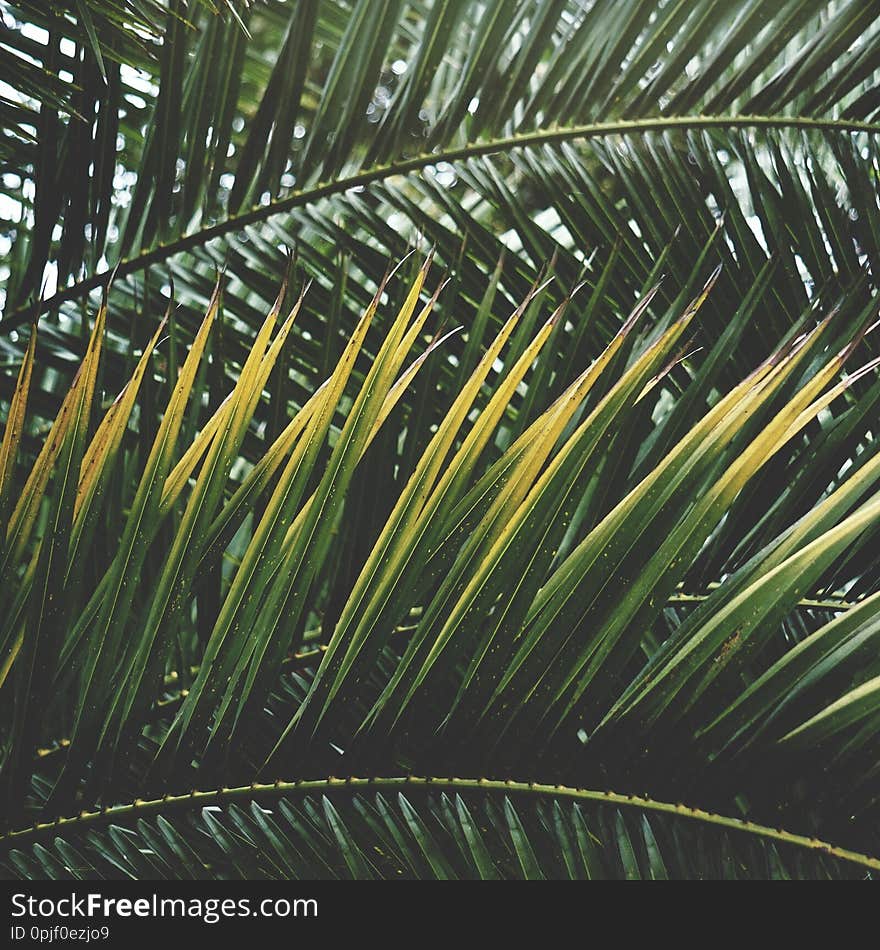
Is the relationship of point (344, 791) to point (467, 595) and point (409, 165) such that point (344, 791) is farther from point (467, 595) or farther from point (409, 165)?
point (409, 165)

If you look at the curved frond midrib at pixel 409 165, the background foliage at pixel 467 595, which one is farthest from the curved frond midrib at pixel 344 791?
the curved frond midrib at pixel 409 165

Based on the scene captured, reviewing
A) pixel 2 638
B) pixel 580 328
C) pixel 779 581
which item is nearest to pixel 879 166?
pixel 580 328

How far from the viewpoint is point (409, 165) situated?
35.9 inches

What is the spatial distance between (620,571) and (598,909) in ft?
0.54

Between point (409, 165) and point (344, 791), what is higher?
point (409, 165)

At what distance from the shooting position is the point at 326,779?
48cm

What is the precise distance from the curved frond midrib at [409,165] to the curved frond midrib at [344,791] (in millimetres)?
561

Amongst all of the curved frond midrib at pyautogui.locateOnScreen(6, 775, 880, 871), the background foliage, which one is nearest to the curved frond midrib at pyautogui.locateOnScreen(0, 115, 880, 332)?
the background foliage

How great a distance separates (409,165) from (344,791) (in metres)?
0.67

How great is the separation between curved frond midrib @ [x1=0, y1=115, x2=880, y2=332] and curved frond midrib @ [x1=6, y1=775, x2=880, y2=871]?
1.84 ft

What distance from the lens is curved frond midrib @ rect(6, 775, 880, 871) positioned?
431 millimetres

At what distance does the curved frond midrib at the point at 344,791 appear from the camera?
1.41 feet

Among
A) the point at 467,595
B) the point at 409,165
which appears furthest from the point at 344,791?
the point at 409,165

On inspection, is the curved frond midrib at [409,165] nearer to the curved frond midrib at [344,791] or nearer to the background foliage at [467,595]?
the background foliage at [467,595]
